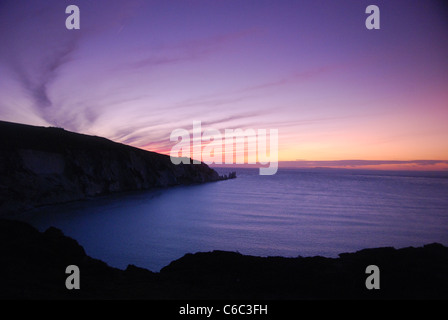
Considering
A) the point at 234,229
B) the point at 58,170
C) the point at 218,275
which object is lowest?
the point at 234,229

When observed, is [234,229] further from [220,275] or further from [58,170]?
[58,170]

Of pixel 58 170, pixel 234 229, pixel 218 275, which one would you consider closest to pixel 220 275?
pixel 218 275

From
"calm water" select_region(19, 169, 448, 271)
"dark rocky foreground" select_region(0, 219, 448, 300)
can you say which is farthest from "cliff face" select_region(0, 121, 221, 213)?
"dark rocky foreground" select_region(0, 219, 448, 300)

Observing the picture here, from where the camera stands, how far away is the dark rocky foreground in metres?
7.18

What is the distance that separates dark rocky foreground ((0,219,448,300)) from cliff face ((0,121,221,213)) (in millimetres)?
27662

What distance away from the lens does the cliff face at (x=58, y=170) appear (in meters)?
33.3

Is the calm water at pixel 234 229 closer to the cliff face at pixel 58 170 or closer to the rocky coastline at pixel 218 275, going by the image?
the cliff face at pixel 58 170

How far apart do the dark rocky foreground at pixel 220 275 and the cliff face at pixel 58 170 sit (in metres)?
27.7

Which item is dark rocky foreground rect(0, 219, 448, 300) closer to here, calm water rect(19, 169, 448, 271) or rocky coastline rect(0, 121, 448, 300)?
rocky coastline rect(0, 121, 448, 300)

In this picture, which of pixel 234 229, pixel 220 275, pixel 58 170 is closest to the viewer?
pixel 220 275

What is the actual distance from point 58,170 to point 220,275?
43438 millimetres

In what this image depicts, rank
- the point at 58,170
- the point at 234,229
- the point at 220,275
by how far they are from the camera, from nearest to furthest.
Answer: the point at 220,275
the point at 234,229
the point at 58,170

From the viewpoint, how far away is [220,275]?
8898 millimetres
